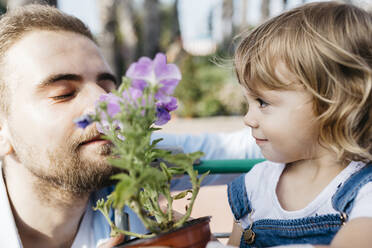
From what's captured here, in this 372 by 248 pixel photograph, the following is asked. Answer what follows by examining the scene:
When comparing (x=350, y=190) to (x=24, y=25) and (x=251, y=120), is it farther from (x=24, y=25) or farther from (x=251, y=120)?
(x=24, y=25)

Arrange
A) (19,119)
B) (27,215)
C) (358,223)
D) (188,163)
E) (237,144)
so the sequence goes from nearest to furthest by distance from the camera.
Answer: (188,163) < (358,223) < (19,119) < (27,215) < (237,144)

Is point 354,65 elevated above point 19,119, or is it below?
above

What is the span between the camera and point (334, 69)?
4.70ft

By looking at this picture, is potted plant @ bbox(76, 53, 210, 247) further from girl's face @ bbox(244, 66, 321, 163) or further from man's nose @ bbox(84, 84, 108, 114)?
man's nose @ bbox(84, 84, 108, 114)

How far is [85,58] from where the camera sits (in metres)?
2.04

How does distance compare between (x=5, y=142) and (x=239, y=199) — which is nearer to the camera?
(x=239, y=199)

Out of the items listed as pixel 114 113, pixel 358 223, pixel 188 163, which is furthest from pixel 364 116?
pixel 114 113

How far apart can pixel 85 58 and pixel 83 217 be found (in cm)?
97

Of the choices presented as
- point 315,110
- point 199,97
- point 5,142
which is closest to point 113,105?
point 315,110

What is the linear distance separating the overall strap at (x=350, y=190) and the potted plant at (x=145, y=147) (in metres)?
0.54

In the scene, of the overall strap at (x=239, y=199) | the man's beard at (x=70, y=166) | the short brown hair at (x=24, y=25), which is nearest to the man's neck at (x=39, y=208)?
the man's beard at (x=70, y=166)

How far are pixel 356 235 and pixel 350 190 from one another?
0.83ft

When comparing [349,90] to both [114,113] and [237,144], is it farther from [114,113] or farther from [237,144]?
[237,144]

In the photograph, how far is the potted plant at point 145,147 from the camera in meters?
0.99
